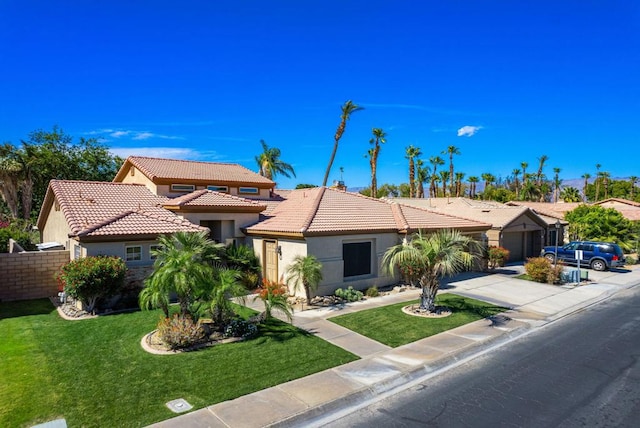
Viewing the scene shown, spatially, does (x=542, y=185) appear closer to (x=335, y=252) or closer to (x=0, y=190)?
(x=335, y=252)

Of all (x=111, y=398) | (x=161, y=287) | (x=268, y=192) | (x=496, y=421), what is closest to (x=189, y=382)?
(x=111, y=398)

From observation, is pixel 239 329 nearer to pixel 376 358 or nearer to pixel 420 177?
pixel 376 358

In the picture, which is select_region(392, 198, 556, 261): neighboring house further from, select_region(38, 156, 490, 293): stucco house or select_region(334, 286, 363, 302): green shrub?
select_region(334, 286, 363, 302): green shrub

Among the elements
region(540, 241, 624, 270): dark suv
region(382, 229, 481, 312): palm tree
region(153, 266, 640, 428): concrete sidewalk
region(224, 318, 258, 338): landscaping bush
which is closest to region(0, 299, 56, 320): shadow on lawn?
region(224, 318, 258, 338): landscaping bush

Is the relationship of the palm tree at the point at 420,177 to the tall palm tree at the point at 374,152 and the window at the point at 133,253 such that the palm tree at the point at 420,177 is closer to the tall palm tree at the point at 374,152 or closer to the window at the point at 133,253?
the tall palm tree at the point at 374,152

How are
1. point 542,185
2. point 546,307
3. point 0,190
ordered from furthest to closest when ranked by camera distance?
point 542,185
point 0,190
point 546,307
